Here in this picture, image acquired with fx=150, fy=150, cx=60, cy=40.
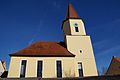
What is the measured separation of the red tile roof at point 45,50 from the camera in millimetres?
23766

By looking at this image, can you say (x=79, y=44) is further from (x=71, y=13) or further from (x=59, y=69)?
(x=71, y=13)

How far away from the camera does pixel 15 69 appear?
882 inches

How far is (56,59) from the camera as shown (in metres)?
23.7

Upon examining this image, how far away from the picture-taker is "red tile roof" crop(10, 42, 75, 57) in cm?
2377

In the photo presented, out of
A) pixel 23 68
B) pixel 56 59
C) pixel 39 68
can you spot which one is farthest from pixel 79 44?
pixel 23 68

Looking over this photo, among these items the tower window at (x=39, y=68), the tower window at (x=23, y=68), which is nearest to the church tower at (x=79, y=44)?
the tower window at (x=39, y=68)

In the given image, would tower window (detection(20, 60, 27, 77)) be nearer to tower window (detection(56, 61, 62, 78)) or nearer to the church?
the church

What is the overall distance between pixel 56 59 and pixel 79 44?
527 cm

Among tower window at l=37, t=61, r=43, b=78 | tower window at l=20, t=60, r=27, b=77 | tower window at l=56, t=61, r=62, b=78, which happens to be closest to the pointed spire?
tower window at l=56, t=61, r=62, b=78

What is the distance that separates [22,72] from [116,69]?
72.0 ft

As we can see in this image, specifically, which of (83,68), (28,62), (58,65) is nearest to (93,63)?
(83,68)

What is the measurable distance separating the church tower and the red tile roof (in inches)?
56.5

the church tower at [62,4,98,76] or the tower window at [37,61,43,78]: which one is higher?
the church tower at [62,4,98,76]

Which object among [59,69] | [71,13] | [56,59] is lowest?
[59,69]
